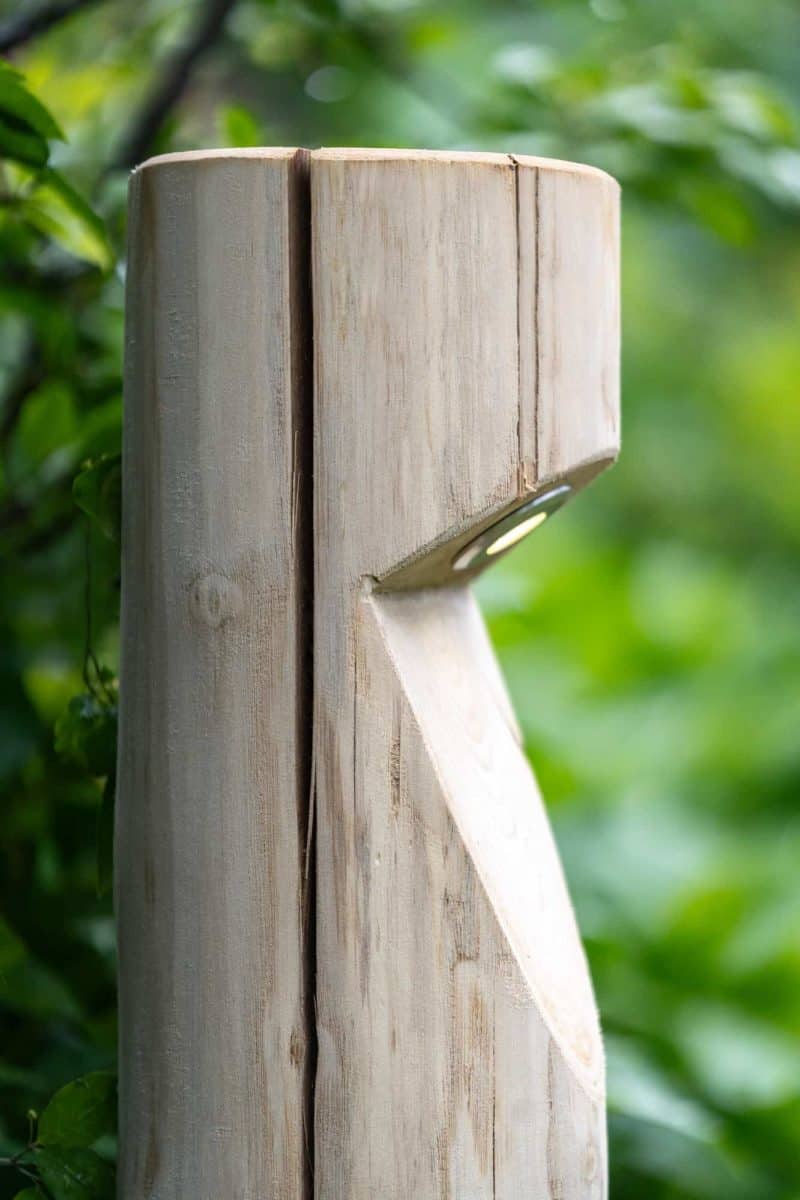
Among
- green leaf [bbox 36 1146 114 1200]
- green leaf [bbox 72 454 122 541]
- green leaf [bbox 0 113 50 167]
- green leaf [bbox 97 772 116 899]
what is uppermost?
green leaf [bbox 0 113 50 167]

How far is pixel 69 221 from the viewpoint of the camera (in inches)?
31.7

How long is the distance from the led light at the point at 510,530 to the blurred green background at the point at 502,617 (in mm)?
208

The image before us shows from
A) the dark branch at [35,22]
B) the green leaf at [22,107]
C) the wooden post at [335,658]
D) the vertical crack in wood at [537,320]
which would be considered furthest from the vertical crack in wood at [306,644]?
the dark branch at [35,22]

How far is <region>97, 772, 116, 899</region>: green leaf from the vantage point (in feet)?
2.21

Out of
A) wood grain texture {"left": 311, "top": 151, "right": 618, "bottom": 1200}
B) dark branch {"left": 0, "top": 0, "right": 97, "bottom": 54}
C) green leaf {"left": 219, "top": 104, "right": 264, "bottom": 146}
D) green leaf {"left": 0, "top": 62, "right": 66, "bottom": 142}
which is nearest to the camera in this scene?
wood grain texture {"left": 311, "top": 151, "right": 618, "bottom": 1200}

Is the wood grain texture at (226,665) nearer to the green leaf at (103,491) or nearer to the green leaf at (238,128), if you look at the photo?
the green leaf at (103,491)

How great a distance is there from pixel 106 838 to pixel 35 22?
700 mm

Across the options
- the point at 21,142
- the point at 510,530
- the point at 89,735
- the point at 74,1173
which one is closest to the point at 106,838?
the point at 89,735

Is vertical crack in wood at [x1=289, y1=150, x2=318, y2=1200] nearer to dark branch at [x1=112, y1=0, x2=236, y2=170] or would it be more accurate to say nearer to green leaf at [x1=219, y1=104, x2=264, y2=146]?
green leaf at [x1=219, y1=104, x2=264, y2=146]

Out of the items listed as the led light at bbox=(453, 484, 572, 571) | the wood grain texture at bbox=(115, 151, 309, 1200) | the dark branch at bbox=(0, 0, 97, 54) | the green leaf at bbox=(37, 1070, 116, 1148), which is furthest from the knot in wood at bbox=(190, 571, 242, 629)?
the dark branch at bbox=(0, 0, 97, 54)

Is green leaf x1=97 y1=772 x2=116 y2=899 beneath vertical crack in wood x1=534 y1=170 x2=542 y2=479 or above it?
beneath

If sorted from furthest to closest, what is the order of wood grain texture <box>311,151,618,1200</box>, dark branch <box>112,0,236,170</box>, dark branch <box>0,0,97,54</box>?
dark branch <box>112,0,236,170</box> → dark branch <box>0,0,97,54</box> → wood grain texture <box>311,151,618,1200</box>

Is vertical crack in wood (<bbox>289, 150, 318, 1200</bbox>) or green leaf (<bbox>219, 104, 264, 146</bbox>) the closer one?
vertical crack in wood (<bbox>289, 150, 318, 1200</bbox>)

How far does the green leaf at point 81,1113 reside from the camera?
2.05 feet
